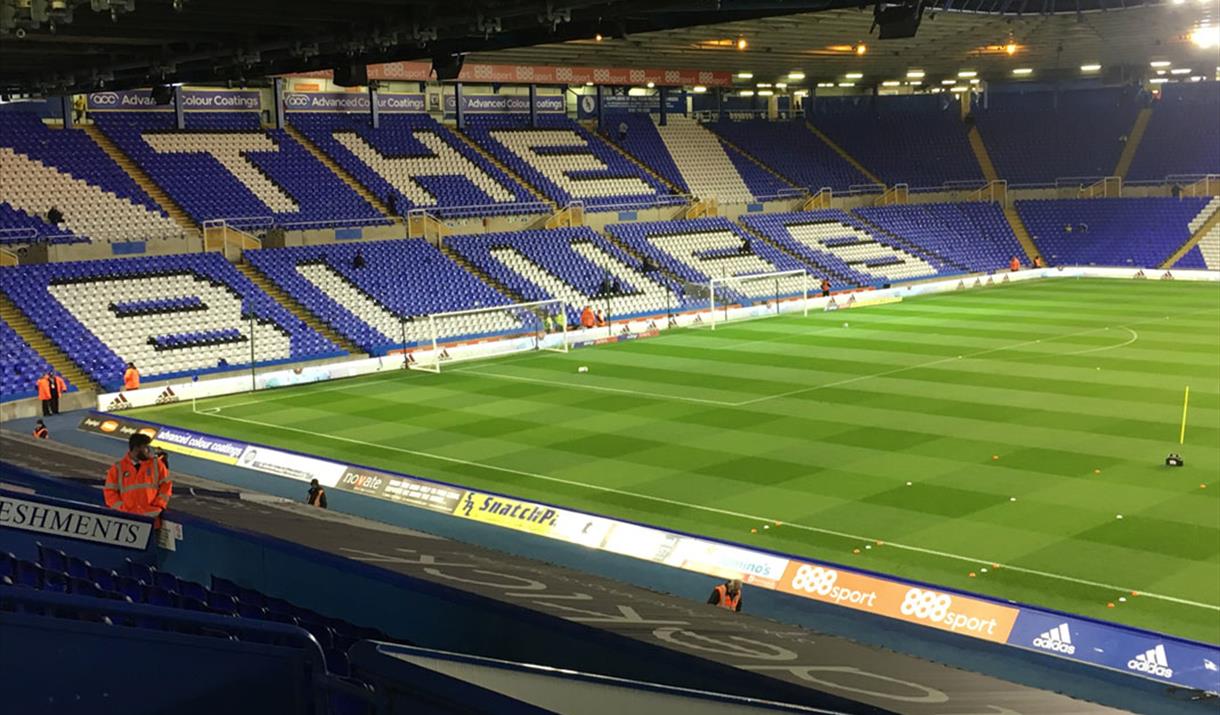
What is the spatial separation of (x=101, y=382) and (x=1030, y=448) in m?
25.4

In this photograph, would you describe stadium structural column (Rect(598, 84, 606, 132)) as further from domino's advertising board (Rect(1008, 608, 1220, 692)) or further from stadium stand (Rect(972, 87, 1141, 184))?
domino's advertising board (Rect(1008, 608, 1220, 692))

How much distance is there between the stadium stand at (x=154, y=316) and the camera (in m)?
36.8

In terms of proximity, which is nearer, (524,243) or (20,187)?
(20,187)

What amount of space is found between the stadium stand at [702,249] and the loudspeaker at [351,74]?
33.1 m

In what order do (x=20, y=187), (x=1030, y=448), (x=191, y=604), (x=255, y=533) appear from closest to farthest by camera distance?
(x=191, y=604) < (x=255, y=533) < (x=1030, y=448) < (x=20, y=187)

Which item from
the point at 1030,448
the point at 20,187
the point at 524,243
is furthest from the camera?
the point at 524,243

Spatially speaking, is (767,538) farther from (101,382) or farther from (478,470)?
(101,382)

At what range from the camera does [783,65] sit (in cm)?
6225

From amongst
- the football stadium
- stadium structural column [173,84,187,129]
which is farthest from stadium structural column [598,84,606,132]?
stadium structural column [173,84,187,129]

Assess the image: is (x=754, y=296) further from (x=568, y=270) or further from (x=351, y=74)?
(x=351, y=74)

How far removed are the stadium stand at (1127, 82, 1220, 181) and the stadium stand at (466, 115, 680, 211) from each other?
30.1 metres

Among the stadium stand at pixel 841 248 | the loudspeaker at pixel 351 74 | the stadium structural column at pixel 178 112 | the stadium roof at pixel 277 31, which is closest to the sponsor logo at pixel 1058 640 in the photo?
the stadium roof at pixel 277 31

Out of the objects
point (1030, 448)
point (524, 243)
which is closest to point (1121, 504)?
point (1030, 448)

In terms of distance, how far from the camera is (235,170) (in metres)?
49.5
